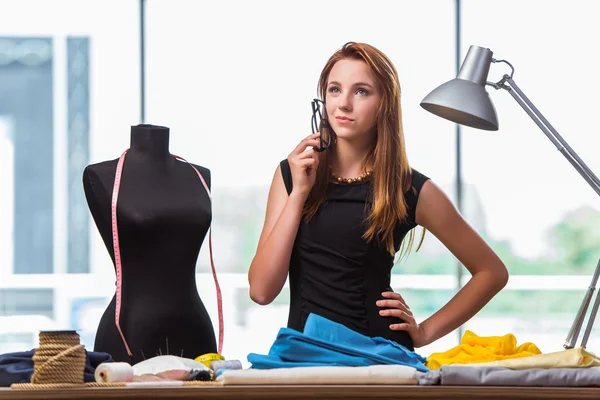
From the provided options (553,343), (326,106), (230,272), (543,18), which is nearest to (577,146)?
(543,18)

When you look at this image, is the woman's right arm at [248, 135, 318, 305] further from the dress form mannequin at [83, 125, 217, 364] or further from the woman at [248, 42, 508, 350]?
the dress form mannequin at [83, 125, 217, 364]

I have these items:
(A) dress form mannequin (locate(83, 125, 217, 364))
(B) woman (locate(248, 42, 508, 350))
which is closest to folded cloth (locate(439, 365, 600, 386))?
(B) woman (locate(248, 42, 508, 350))

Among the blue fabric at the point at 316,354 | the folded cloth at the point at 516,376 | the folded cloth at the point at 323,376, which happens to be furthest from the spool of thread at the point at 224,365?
the folded cloth at the point at 516,376

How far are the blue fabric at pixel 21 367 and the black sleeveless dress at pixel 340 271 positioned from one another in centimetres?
56

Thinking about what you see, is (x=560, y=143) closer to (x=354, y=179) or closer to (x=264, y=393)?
(x=354, y=179)

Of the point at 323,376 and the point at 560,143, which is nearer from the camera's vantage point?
the point at 323,376

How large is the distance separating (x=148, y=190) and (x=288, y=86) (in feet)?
10.9

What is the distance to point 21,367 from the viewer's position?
1948 millimetres

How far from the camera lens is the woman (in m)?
2.38

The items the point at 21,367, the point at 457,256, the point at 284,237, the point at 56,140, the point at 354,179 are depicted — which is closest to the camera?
the point at 21,367

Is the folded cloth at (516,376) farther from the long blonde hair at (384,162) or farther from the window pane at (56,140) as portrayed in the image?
the window pane at (56,140)

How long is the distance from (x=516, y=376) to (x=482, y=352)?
0.21 meters

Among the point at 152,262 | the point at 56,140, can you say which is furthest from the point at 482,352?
the point at 56,140

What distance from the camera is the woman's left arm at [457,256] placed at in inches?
99.1
